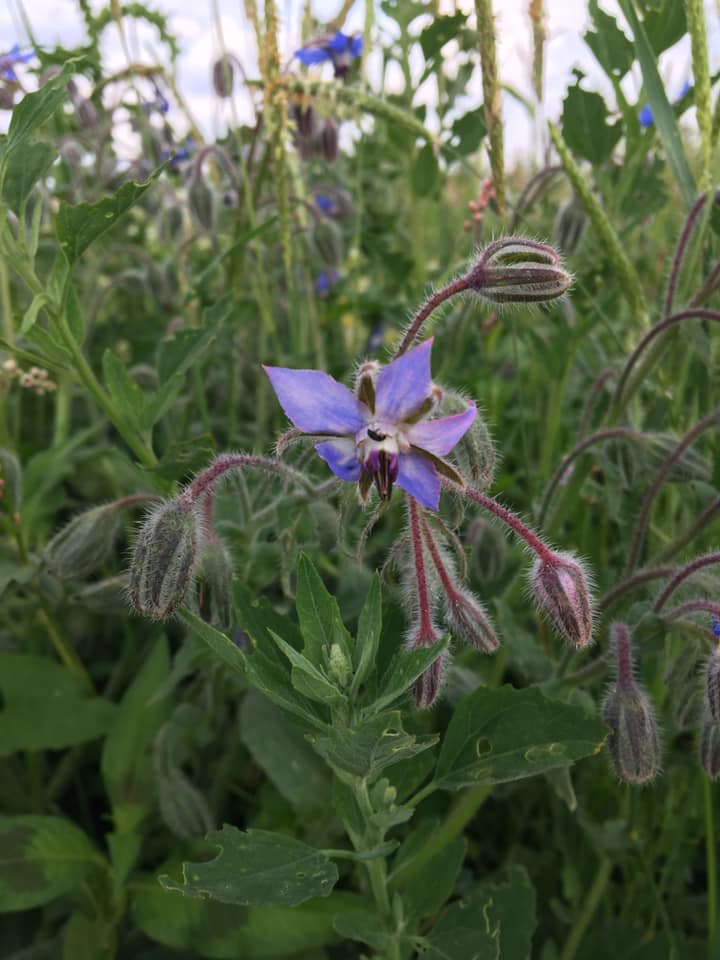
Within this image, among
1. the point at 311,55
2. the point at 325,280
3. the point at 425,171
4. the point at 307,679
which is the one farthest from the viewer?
the point at 325,280

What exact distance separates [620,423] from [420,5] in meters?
1.37

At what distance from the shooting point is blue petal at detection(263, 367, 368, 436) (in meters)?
0.93

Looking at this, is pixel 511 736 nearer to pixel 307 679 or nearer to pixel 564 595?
pixel 564 595

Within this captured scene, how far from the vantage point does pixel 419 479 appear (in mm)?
981

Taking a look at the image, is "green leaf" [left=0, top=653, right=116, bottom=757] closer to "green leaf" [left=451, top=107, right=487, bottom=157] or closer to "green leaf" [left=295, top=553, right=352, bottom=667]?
"green leaf" [left=295, top=553, right=352, bottom=667]

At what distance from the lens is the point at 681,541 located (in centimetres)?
147

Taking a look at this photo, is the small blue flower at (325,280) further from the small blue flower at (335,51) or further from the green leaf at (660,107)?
the green leaf at (660,107)

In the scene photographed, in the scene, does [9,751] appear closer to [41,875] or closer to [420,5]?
[41,875]

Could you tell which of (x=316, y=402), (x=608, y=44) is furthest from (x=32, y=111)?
(x=608, y=44)

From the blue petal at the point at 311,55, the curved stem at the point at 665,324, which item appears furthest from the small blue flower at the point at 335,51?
the curved stem at the point at 665,324

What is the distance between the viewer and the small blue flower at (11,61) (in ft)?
7.41

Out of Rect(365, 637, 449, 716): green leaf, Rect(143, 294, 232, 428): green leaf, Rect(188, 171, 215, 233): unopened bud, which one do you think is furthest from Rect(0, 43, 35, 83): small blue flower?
Rect(365, 637, 449, 716): green leaf


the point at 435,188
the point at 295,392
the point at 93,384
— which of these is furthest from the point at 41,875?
the point at 435,188

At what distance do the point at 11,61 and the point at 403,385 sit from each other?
1.96 metres
